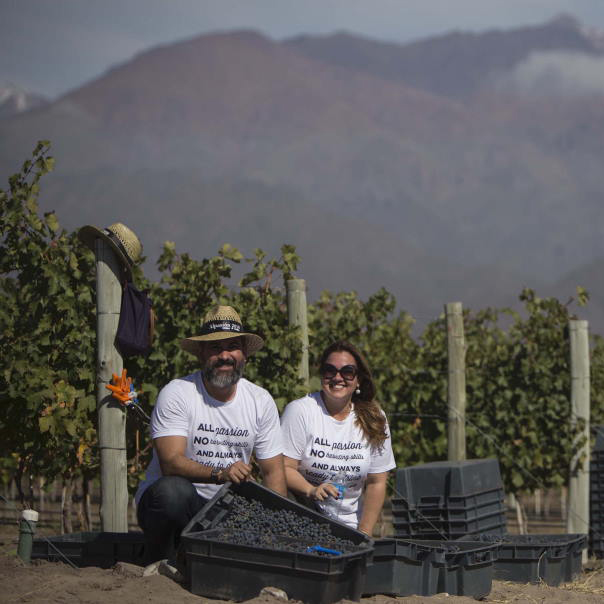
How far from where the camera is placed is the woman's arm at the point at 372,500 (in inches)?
178

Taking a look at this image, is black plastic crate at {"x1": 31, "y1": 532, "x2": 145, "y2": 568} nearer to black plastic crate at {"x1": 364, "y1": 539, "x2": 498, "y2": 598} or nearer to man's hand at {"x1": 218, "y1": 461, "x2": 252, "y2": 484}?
man's hand at {"x1": 218, "y1": 461, "x2": 252, "y2": 484}

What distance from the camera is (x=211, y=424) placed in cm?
420

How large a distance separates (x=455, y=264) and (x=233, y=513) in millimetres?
144366

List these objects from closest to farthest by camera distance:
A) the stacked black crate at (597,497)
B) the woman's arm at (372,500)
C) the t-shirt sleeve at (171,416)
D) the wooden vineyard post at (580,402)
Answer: the t-shirt sleeve at (171,416), the woman's arm at (372,500), the stacked black crate at (597,497), the wooden vineyard post at (580,402)

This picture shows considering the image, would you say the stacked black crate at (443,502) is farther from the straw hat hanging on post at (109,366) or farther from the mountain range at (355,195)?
the mountain range at (355,195)

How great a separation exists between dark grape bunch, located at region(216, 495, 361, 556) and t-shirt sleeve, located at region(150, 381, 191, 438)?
1.33ft

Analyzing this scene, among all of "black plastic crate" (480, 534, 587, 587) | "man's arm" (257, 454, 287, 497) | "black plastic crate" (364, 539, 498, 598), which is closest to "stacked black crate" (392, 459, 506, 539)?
"black plastic crate" (480, 534, 587, 587)

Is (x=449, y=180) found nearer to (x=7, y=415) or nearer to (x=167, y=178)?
(x=167, y=178)

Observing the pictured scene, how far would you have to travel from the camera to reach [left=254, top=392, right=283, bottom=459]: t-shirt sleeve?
14.2 ft

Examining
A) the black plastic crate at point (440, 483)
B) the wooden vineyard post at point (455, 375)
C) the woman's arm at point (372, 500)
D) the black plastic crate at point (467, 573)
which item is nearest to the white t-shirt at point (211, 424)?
the woman's arm at point (372, 500)

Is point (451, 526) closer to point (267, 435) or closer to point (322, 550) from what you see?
point (267, 435)

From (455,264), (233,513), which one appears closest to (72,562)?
(233,513)

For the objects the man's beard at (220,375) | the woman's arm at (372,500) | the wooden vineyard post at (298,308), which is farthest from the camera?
the wooden vineyard post at (298,308)

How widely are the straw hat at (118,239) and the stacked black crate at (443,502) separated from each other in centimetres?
207
